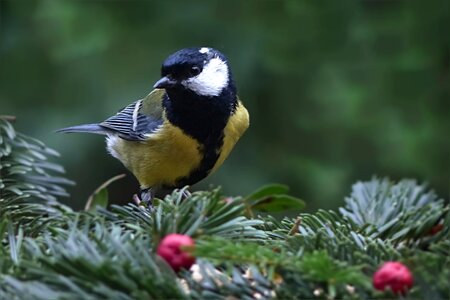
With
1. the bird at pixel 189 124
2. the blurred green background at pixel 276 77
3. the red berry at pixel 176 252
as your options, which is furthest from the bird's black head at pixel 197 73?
the red berry at pixel 176 252

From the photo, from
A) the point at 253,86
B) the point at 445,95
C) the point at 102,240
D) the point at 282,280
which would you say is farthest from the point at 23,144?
the point at 445,95

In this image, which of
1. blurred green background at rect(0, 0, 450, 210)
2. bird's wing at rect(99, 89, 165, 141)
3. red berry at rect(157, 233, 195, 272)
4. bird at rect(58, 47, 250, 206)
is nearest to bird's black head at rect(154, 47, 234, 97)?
bird at rect(58, 47, 250, 206)

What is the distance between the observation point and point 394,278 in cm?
57

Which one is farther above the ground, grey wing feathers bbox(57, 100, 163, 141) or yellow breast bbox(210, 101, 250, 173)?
yellow breast bbox(210, 101, 250, 173)

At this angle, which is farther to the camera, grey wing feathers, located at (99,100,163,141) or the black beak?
grey wing feathers, located at (99,100,163,141)

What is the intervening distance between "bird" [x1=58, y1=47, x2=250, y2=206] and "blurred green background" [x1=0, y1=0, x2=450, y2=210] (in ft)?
1.41

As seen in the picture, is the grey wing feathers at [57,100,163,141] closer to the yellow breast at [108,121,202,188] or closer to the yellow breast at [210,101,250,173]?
the yellow breast at [108,121,202,188]

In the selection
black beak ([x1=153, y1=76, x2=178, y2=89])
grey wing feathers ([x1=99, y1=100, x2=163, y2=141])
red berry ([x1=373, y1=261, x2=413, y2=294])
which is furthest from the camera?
grey wing feathers ([x1=99, y1=100, x2=163, y2=141])

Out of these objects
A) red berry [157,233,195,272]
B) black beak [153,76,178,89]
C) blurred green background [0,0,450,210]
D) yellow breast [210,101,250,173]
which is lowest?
red berry [157,233,195,272]

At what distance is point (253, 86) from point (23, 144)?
119cm

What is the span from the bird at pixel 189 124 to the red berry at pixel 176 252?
854 mm

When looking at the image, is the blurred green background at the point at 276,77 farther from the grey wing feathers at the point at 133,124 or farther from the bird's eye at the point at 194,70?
the bird's eye at the point at 194,70

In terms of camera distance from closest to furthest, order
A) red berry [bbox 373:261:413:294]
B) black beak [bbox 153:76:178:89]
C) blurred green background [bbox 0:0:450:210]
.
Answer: red berry [bbox 373:261:413:294] → black beak [bbox 153:76:178:89] → blurred green background [bbox 0:0:450:210]

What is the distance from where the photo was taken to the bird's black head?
1.46 m
